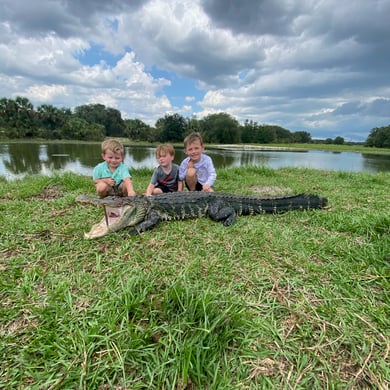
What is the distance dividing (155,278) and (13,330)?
2.90 ft

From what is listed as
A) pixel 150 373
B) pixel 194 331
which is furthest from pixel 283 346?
pixel 150 373

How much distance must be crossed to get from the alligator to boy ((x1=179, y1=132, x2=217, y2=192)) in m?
0.93

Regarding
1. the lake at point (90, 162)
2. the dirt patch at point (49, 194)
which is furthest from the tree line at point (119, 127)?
the dirt patch at point (49, 194)

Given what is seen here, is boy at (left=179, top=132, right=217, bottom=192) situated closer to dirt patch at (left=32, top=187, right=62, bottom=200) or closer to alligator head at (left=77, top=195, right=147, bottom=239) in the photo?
alligator head at (left=77, top=195, right=147, bottom=239)

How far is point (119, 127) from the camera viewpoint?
83.1 meters

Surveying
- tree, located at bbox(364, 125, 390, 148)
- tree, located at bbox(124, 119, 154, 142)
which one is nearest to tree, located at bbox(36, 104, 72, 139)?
tree, located at bbox(124, 119, 154, 142)

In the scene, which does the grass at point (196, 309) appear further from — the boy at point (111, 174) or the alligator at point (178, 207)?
the boy at point (111, 174)

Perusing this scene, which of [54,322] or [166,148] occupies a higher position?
[166,148]

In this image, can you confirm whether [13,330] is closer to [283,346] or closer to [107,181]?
[283,346]

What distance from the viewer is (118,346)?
118cm

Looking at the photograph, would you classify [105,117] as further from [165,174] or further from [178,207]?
[178,207]

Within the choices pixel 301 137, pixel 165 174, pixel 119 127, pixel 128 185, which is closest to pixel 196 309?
pixel 128 185

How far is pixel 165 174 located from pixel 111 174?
3.46 feet

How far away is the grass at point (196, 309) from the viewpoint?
1.10 m
